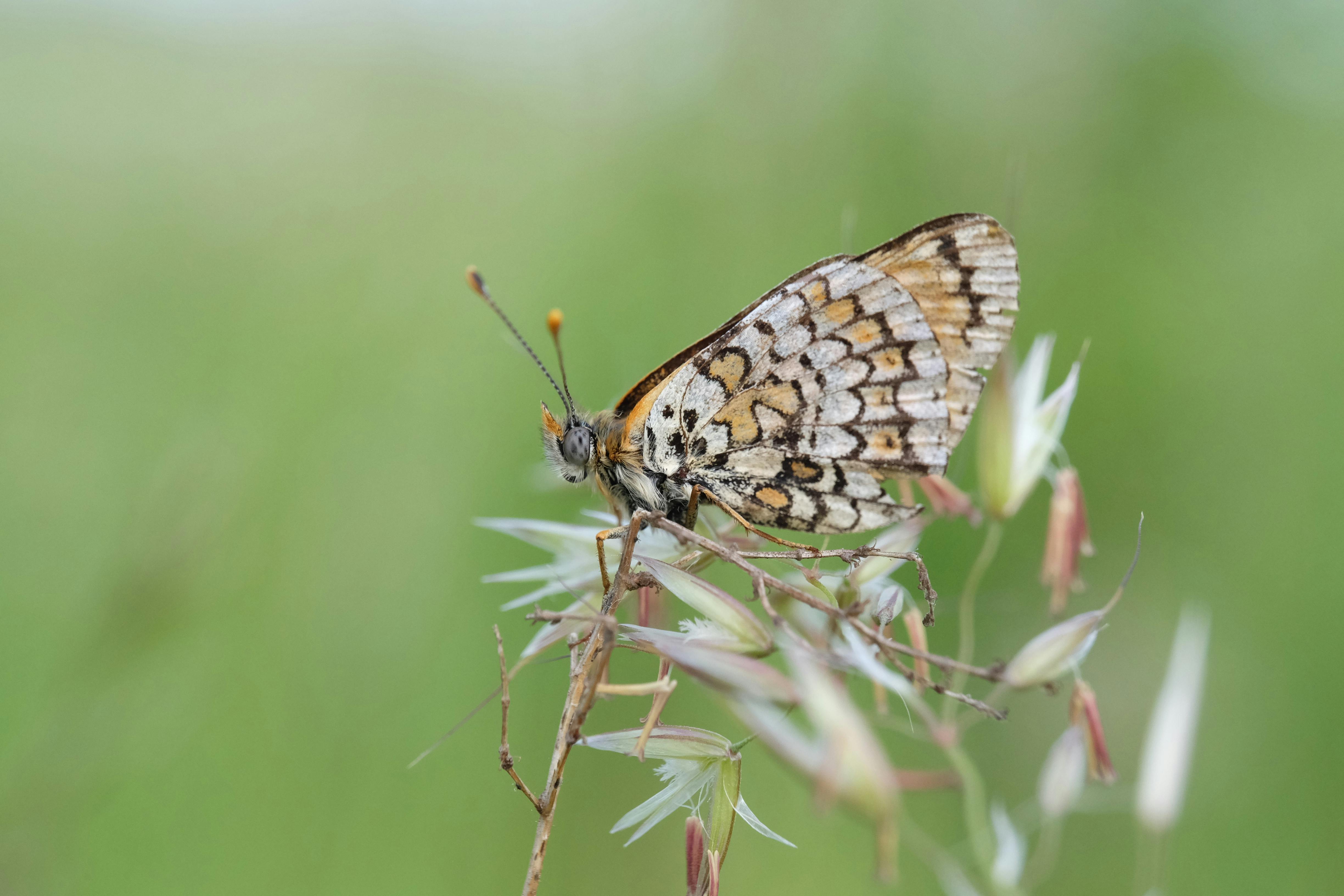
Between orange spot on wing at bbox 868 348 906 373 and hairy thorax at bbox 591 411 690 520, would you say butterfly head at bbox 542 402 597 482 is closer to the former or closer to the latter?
hairy thorax at bbox 591 411 690 520

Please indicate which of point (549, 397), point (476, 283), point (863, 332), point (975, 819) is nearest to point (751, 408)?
point (863, 332)

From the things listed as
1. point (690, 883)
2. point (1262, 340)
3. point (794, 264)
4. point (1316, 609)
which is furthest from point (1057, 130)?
point (690, 883)

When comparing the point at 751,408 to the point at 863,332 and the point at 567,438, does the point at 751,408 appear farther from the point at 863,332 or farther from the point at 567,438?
the point at 567,438

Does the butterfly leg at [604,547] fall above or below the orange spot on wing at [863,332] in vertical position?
below

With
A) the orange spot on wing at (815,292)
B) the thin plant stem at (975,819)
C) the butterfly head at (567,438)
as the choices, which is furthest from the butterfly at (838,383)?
the thin plant stem at (975,819)

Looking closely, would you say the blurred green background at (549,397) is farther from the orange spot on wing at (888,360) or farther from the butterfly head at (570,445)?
the butterfly head at (570,445)

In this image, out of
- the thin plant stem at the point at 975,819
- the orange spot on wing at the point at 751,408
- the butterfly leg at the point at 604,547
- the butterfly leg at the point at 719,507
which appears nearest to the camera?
the thin plant stem at the point at 975,819

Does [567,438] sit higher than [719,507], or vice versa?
[567,438]
